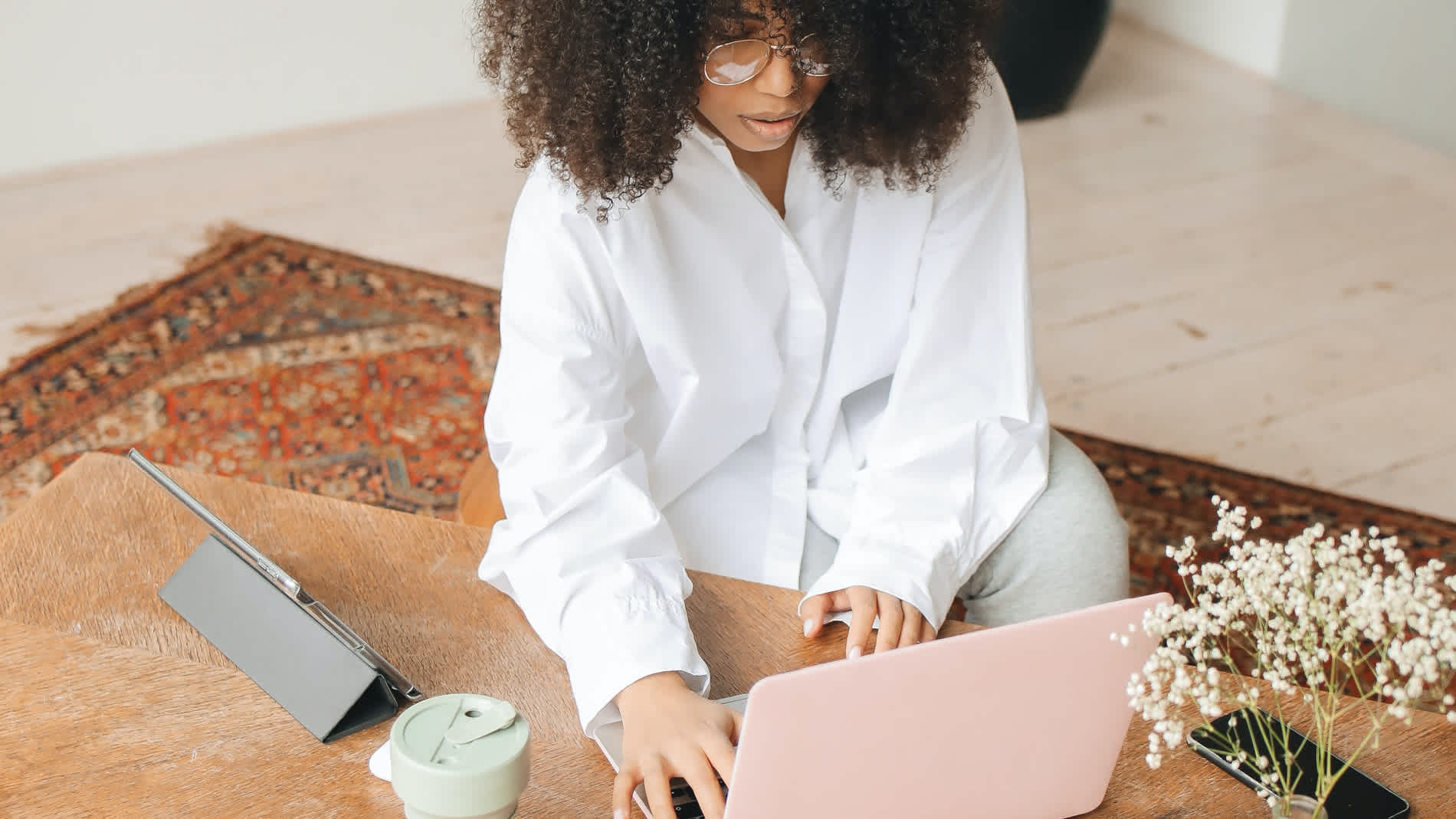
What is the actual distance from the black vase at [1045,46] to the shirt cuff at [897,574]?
2492mm

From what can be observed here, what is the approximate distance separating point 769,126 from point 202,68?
2.43 m

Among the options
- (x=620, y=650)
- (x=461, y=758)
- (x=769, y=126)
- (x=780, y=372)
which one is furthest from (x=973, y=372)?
(x=461, y=758)

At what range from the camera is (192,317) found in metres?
2.58

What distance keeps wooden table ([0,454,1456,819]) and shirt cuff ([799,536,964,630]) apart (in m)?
0.05

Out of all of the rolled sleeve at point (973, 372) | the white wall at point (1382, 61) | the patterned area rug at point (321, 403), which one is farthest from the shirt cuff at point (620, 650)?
the white wall at point (1382, 61)

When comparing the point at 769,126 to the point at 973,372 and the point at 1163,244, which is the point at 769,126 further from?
the point at 1163,244

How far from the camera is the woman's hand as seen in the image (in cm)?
108

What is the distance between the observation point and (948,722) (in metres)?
0.81

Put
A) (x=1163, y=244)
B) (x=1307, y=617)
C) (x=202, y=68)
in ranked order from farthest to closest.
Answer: (x=202, y=68) < (x=1163, y=244) < (x=1307, y=617)

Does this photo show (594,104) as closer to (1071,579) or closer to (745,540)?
(745,540)

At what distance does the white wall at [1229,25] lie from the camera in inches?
152

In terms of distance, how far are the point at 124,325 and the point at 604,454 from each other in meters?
1.68

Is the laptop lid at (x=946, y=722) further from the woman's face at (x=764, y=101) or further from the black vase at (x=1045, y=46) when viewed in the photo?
the black vase at (x=1045, y=46)

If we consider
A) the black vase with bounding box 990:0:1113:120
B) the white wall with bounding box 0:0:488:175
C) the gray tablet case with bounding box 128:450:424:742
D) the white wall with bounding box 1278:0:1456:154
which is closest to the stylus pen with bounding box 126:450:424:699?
the gray tablet case with bounding box 128:450:424:742
